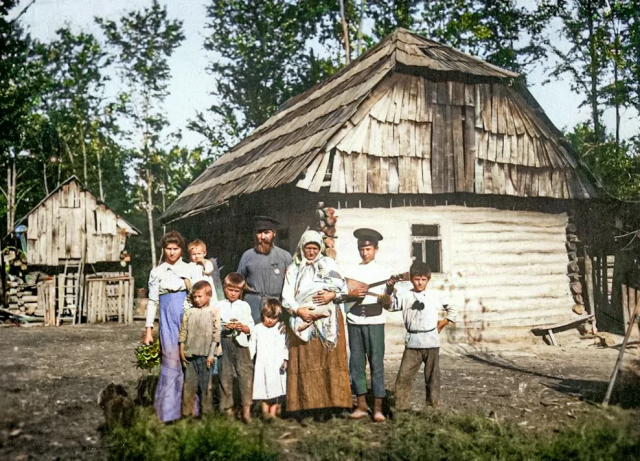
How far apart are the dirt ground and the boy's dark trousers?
32.8 inches

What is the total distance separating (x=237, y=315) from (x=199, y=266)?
0.62 meters

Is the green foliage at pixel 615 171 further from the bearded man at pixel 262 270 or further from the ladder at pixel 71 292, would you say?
the ladder at pixel 71 292

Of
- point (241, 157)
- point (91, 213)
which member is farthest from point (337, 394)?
point (91, 213)

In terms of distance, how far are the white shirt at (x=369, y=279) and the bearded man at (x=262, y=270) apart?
96 cm

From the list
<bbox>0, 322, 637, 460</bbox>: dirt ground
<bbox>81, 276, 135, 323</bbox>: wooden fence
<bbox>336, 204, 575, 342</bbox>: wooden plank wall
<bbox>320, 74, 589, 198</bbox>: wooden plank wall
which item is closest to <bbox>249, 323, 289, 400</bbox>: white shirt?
<bbox>0, 322, 637, 460</bbox>: dirt ground

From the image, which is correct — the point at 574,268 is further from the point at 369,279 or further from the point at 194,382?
the point at 194,382

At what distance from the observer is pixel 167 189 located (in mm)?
33719

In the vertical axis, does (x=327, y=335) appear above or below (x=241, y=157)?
below

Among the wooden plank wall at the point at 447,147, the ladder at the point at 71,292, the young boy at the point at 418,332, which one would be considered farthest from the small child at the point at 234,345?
the ladder at the point at 71,292

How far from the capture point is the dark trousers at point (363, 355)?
5898 mm

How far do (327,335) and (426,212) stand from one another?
6334 millimetres

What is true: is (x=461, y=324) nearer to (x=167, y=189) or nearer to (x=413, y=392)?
(x=413, y=392)

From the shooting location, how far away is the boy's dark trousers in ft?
18.5

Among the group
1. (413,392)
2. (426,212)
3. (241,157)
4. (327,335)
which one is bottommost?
(413,392)
